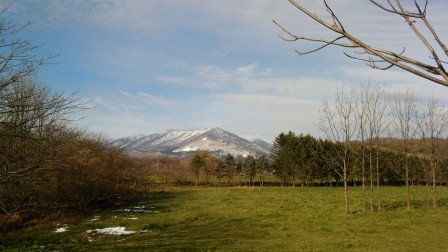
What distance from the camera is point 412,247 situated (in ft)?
38.2

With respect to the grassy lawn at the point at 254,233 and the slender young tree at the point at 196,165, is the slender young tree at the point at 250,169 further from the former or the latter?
the grassy lawn at the point at 254,233

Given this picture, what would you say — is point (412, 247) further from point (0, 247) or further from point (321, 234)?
point (0, 247)

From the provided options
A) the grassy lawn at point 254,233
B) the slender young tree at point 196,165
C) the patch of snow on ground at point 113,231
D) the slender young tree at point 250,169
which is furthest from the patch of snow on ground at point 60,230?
the slender young tree at point 250,169

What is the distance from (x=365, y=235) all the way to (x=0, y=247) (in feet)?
46.5

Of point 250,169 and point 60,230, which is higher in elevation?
point 250,169

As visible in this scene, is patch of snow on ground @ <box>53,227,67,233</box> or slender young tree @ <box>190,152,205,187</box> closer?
patch of snow on ground @ <box>53,227,67,233</box>

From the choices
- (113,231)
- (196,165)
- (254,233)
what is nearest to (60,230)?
(113,231)

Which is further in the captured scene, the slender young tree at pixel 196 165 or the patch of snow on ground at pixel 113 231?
the slender young tree at pixel 196 165

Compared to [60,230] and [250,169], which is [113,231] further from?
[250,169]

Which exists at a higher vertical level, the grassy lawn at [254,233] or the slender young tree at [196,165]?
the slender young tree at [196,165]

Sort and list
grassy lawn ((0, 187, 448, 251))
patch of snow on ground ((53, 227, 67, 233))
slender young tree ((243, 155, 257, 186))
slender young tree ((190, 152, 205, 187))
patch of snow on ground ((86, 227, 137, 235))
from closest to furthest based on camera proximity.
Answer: grassy lawn ((0, 187, 448, 251)) → patch of snow on ground ((86, 227, 137, 235)) → patch of snow on ground ((53, 227, 67, 233)) → slender young tree ((243, 155, 257, 186)) → slender young tree ((190, 152, 205, 187))

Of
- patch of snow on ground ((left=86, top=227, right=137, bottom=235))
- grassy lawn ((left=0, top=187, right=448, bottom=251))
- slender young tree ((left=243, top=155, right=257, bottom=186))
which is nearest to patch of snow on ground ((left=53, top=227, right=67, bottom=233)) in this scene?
grassy lawn ((left=0, top=187, right=448, bottom=251))

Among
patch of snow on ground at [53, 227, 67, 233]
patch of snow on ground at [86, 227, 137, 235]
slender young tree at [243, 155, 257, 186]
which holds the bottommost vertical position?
patch of snow on ground at [53, 227, 67, 233]

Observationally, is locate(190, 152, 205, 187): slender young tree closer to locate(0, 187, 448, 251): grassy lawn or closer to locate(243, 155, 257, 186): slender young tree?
locate(243, 155, 257, 186): slender young tree
